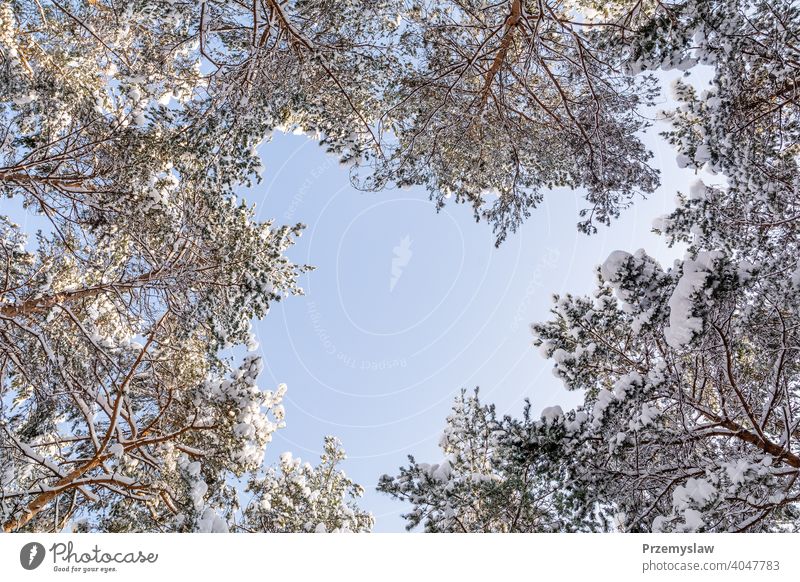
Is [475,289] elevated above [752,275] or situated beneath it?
elevated above

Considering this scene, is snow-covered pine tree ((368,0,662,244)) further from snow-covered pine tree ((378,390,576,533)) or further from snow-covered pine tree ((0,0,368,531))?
snow-covered pine tree ((378,390,576,533))

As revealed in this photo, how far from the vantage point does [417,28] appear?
6023mm

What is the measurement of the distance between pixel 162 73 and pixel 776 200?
264 inches

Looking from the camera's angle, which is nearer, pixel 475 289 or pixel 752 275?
pixel 752 275
